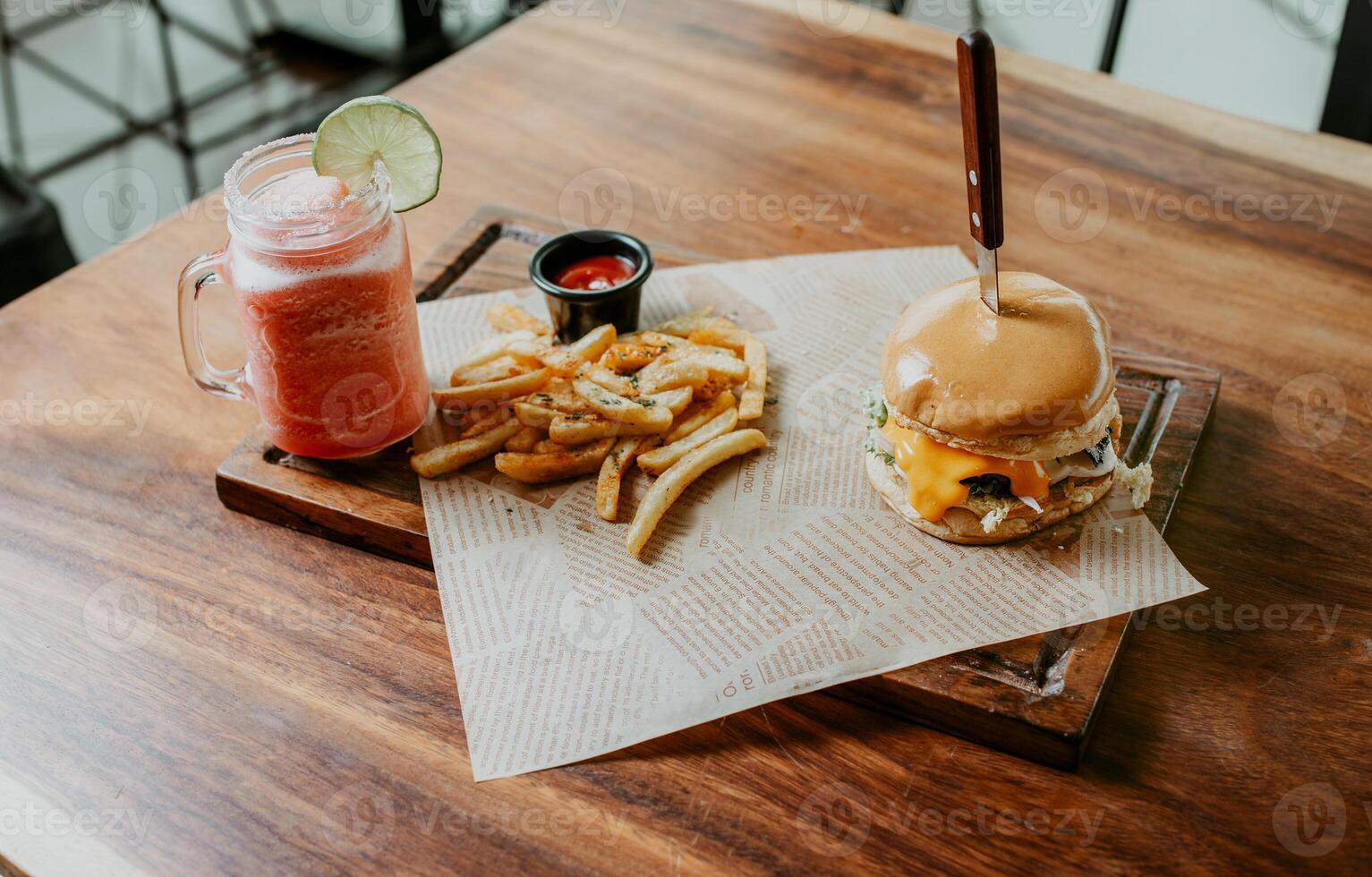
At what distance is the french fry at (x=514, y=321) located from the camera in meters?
2.37

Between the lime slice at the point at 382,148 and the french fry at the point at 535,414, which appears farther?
the french fry at the point at 535,414

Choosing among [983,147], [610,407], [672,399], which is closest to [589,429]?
[610,407]

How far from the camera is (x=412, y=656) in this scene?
1791 millimetres

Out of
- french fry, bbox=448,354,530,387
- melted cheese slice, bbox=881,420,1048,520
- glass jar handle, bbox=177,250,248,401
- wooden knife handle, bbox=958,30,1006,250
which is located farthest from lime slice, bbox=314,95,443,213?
melted cheese slice, bbox=881,420,1048,520

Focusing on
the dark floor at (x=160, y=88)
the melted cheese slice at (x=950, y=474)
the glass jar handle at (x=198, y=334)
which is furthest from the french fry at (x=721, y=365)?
the dark floor at (x=160, y=88)

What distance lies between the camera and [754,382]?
221cm

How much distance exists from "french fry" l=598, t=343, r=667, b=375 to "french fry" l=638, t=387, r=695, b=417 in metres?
0.12

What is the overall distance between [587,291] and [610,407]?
1.20ft

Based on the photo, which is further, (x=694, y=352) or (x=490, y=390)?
(x=694, y=352)

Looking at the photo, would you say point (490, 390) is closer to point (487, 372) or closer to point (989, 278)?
point (487, 372)

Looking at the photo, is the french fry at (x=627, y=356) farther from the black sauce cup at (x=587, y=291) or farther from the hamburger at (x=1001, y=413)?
the hamburger at (x=1001, y=413)

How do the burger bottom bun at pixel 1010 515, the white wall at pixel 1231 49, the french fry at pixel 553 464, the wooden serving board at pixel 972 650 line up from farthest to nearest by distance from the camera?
the white wall at pixel 1231 49 → the french fry at pixel 553 464 → the burger bottom bun at pixel 1010 515 → the wooden serving board at pixel 972 650

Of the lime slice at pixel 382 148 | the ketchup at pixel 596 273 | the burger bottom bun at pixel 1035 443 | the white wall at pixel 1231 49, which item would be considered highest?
the lime slice at pixel 382 148

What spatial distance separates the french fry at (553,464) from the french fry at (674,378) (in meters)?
0.15
